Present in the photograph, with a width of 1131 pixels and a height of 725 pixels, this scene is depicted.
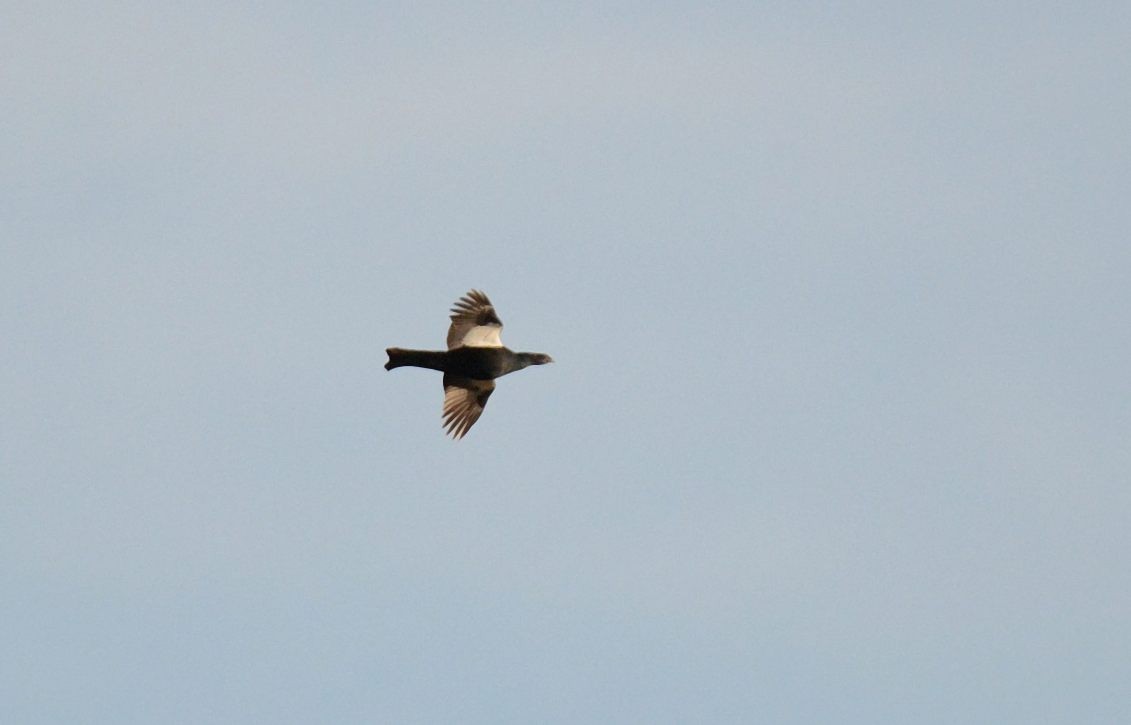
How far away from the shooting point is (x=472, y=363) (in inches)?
1230

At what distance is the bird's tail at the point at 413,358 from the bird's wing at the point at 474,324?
0.89 metres

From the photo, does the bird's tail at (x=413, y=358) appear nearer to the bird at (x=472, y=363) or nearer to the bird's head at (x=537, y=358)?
the bird at (x=472, y=363)

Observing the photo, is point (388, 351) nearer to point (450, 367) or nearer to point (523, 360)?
point (450, 367)

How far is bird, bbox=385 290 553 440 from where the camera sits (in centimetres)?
3134

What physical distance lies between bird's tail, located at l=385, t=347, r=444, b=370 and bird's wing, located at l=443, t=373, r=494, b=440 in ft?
2.80

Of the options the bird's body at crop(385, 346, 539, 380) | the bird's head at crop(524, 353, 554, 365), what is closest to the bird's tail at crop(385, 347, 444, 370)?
the bird's body at crop(385, 346, 539, 380)

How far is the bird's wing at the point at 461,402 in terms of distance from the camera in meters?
31.5

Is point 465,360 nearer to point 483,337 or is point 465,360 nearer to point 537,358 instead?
point 483,337

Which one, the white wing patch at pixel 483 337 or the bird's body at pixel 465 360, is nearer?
the bird's body at pixel 465 360

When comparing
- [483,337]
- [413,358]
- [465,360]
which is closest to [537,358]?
[483,337]

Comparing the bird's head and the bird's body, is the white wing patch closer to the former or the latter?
the bird's body

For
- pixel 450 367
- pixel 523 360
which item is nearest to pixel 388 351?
pixel 450 367

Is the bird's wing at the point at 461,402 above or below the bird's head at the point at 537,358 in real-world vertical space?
below

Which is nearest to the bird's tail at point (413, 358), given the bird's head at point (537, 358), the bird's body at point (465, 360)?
the bird's body at point (465, 360)
